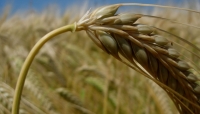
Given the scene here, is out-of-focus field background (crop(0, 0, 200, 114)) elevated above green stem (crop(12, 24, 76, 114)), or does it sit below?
below

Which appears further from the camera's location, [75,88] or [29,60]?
[75,88]

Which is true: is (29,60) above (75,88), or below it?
above

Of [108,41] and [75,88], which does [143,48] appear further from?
[75,88]

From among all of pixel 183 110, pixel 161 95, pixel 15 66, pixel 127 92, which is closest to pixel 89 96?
pixel 127 92

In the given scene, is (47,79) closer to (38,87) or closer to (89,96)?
(89,96)

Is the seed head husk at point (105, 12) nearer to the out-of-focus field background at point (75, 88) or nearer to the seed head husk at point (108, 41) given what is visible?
the seed head husk at point (108, 41)

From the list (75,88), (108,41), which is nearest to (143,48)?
(108,41)

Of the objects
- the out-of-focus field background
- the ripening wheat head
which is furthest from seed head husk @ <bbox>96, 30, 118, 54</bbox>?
the out-of-focus field background

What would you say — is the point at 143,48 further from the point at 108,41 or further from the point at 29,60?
the point at 29,60

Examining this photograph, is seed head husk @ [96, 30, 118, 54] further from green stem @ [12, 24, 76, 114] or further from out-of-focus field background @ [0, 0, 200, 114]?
out-of-focus field background @ [0, 0, 200, 114]
